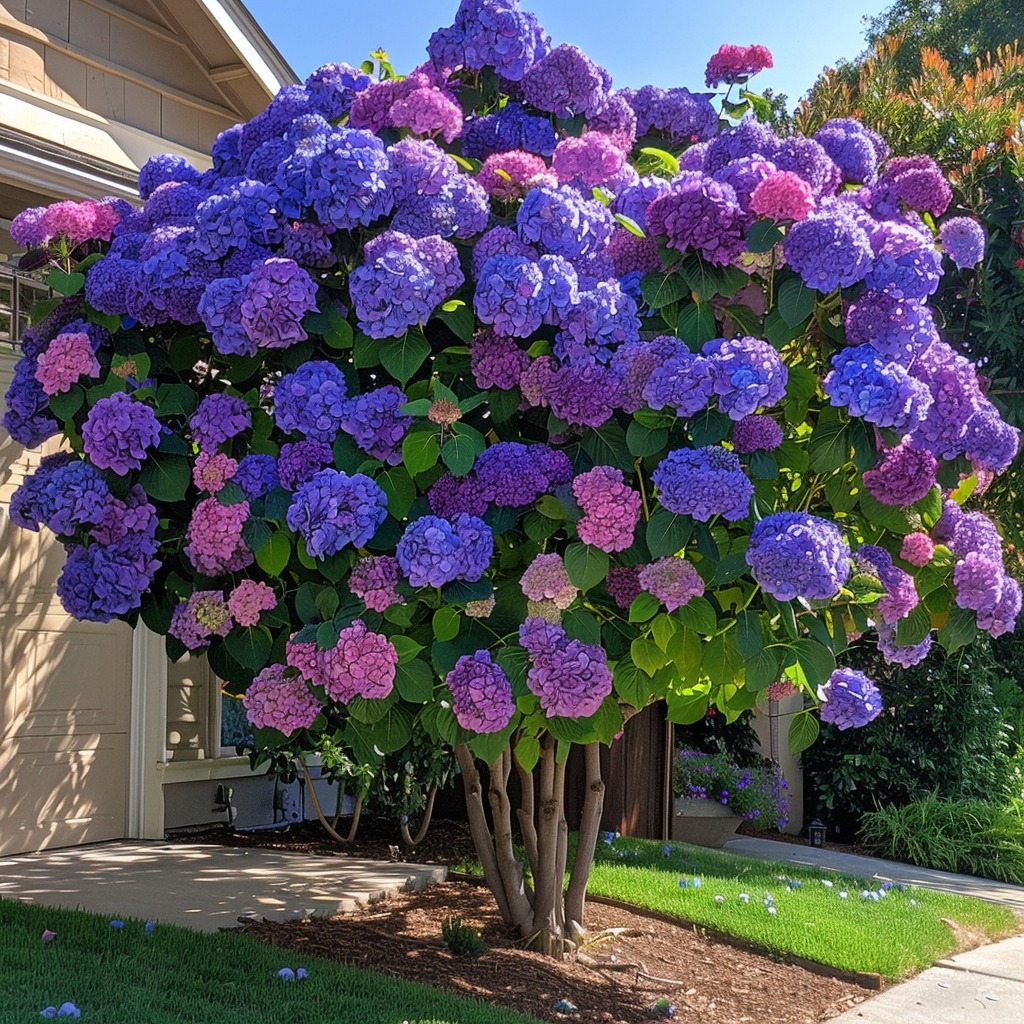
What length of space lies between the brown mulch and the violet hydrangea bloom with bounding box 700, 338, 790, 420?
2378mm

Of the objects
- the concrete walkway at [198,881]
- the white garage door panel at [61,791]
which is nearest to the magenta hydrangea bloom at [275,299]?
the concrete walkway at [198,881]

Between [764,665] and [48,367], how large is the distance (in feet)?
7.96

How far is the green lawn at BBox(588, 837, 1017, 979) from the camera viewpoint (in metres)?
5.61

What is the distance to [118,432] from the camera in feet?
12.1

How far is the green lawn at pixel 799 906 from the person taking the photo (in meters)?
5.61

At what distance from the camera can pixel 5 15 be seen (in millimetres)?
6559

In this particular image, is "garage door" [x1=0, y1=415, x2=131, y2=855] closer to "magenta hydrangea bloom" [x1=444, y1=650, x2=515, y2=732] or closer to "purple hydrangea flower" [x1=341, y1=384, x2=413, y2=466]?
"purple hydrangea flower" [x1=341, y1=384, x2=413, y2=466]

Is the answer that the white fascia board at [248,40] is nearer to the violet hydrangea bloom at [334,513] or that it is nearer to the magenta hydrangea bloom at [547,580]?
the violet hydrangea bloom at [334,513]

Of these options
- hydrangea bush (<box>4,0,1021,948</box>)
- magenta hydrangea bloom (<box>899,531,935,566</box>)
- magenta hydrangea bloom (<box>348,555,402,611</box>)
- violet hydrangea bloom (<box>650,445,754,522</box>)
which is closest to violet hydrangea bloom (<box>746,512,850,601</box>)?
hydrangea bush (<box>4,0,1021,948</box>)

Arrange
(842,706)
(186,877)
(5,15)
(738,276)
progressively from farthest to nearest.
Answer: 1. (5,15)
2. (186,877)
3. (842,706)
4. (738,276)

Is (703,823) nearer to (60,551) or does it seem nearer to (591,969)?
(591,969)

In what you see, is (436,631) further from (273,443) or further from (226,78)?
(226,78)

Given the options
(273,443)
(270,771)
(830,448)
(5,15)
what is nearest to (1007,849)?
(270,771)

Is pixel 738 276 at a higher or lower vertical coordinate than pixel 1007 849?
higher
